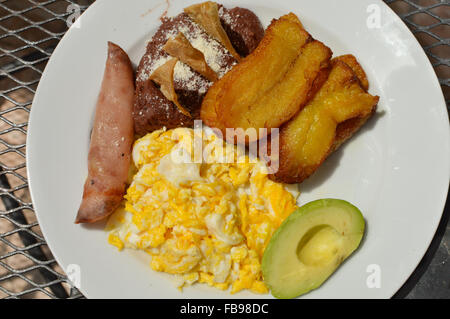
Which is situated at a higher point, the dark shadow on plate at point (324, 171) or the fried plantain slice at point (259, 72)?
the fried plantain slice at point (259, 72)

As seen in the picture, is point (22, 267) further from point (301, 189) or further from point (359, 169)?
point (359, 169)

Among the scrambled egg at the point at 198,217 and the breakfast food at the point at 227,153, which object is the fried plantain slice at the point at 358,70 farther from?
the scrambled egg at the point at 198,217

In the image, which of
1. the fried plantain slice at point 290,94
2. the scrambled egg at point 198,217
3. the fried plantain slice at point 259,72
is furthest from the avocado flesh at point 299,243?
the fried plantain slice at point 259,72

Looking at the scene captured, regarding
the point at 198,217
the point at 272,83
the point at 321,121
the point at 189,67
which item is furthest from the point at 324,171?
the point at 189,67

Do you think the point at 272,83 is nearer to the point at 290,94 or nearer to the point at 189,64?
the point at 290,94

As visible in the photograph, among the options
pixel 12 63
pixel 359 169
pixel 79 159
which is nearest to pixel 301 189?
pixel 359 169

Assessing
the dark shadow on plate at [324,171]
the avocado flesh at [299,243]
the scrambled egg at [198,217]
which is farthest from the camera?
the dark shadow on plate at [324,171]

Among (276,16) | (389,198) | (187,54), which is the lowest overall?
(389,198)
